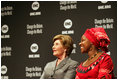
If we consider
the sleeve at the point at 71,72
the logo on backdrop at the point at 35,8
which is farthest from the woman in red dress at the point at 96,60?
the logo on backdrop at the point at 35,8

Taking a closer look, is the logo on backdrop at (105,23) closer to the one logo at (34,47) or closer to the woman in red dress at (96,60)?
the woman in red dress at (96,60)

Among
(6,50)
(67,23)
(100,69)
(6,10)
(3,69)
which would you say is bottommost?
(3,69)

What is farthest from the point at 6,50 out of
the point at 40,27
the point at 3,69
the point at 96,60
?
the point at 96,60

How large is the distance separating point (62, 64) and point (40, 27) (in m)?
1.48

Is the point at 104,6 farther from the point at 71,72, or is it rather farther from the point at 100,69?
the point at 100,69

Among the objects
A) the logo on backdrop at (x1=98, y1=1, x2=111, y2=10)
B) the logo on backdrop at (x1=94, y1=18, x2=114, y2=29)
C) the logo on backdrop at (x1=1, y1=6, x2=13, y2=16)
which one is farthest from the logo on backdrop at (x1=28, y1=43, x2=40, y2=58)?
the logo on backdrop at (x1=98, y1=1, x2=111, y2=10)

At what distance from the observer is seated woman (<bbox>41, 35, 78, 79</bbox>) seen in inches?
139

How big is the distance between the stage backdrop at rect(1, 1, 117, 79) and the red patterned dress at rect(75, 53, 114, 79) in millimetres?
1051

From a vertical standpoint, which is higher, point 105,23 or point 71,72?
point 105,23

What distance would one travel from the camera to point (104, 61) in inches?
121

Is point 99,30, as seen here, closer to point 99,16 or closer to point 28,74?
point 99,16

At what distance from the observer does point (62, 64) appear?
3.59 m

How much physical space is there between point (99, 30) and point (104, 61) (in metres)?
0.38

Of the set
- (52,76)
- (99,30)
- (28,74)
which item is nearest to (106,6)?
(99,30)
